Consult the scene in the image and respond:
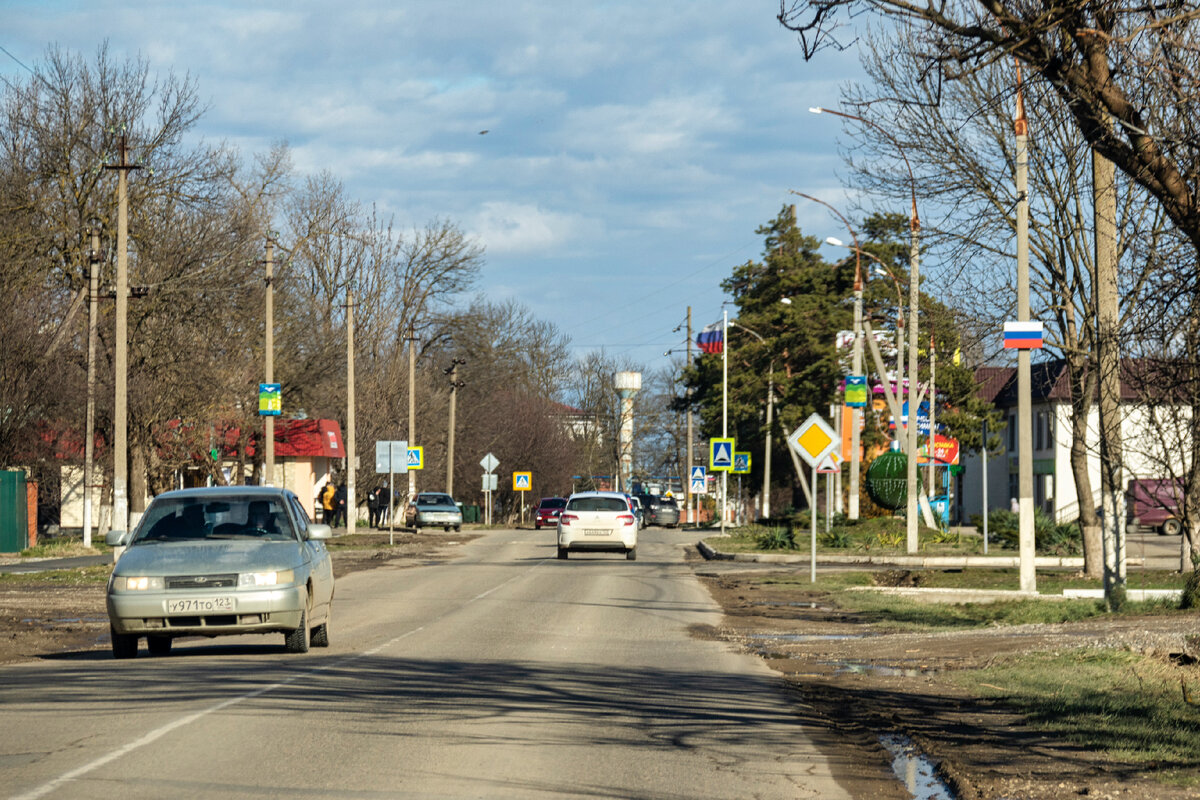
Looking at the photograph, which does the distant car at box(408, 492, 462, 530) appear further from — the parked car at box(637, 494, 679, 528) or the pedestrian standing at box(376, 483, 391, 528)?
the parked car at box(637, 494, 679, 528)

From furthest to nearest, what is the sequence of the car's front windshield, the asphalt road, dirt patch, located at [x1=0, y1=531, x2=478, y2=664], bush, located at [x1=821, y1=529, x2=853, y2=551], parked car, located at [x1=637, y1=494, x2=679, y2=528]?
1. parked car, located at [x1=637, y1=494, x2=679, y2=528]
2. bush, located at [x1=821, y1=529, x2=853, y2=551]
3. dirt patch, located at [x1=0, y1=531, x2=478, y2=664]
4. the car's front windshield
5. the asphalt road

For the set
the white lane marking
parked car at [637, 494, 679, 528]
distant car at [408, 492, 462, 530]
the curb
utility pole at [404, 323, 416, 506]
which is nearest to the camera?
the white lane marking

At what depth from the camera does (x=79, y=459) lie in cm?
4528

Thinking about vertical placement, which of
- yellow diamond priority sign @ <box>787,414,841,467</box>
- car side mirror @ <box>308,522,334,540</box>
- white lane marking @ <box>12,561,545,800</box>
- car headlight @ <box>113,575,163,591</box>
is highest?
yellow diamond priority sign @ <box>787,414,841,467</box>

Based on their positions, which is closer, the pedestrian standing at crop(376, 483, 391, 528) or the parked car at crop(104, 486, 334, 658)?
the parked car at crop(104, 486, 334, 658)

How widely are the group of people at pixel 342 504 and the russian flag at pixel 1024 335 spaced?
39.1 m

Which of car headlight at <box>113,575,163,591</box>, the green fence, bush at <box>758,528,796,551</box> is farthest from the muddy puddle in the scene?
the green fence

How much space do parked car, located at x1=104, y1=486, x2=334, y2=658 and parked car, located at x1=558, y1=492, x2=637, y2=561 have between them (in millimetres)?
20231

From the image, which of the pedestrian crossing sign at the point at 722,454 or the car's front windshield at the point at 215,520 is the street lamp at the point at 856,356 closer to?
the pedestrian crossing sign at the point at 722,454

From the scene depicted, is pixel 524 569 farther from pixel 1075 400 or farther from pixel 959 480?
pixel 959 480

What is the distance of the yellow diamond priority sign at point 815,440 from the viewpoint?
82.9ft

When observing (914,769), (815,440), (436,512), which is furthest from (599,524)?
(914,769)

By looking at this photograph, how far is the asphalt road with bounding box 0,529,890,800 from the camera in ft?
24.2

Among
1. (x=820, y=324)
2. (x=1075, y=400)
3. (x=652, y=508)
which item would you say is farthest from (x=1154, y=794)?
(x=652, y=508)
